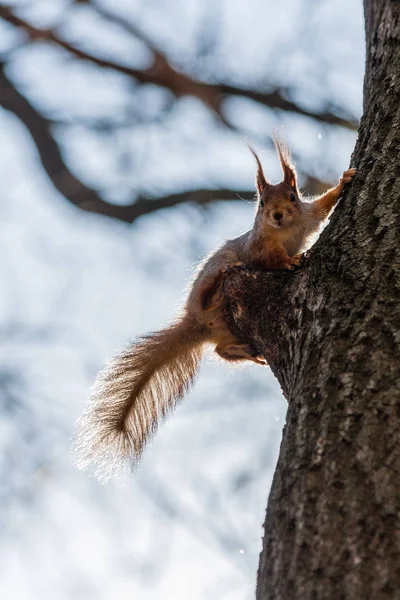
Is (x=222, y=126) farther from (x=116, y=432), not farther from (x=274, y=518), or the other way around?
(x=274, y=518)

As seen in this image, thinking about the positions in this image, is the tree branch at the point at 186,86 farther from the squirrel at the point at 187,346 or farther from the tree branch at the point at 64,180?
the squirrel at the point at 187,346

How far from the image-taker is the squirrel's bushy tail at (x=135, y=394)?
258 centimetres

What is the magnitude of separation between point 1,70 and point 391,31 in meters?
2.51

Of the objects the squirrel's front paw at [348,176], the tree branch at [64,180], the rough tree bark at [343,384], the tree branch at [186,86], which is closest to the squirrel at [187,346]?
the squirrel's front paw at [348,176]

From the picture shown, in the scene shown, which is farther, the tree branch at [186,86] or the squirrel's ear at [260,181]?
the tree branch at [186,86]

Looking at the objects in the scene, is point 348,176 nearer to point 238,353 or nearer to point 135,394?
point 238,353

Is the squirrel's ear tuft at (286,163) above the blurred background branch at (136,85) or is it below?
below

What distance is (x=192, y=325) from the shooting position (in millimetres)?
3084

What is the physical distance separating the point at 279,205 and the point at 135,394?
106cm

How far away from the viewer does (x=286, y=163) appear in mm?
3375

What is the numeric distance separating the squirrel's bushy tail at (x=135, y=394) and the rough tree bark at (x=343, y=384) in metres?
0.65

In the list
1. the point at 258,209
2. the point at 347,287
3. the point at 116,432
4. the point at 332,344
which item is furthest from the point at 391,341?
the point at 258,209

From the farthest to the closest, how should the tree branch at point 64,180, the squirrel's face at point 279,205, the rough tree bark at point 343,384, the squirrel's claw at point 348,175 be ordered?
the tree branch at point 64,180 → the squirrel's face at point 279,205 → the squirrel's claw at point 348,175 → the rough tree bark at point 343,384

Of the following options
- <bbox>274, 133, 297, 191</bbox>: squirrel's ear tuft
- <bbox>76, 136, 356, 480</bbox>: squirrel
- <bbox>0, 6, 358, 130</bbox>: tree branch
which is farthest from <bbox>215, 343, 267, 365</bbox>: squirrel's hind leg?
<bbox>0, 6, 358, 130</bbox>: tree branch
